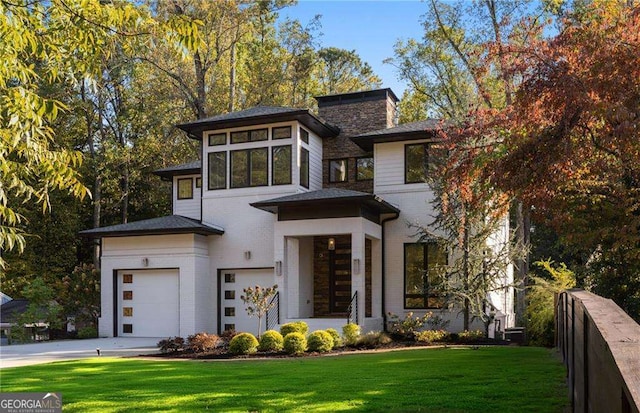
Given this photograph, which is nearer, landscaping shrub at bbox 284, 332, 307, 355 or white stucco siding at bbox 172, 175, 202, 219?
landscaping shrub at bbox 284, 332, 307, 355

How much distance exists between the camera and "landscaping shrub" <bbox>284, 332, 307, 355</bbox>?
14484 millimetres

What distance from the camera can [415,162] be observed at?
2023 centimetres

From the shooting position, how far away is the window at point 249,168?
21.2 m

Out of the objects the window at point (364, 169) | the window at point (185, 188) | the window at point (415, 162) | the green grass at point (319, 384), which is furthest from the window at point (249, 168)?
the green grass at point (319, 384)

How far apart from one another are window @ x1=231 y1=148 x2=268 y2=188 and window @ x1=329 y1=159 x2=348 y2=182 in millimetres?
2649

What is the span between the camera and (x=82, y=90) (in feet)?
100

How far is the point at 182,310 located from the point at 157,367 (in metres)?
8.91

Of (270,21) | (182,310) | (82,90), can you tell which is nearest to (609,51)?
(182,310)

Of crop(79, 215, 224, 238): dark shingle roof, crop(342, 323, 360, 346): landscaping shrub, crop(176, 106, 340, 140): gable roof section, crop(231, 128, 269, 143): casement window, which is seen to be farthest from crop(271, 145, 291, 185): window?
crop(342, 323, 360, 346): landscaping shrub

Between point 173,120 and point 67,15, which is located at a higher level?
point 173,120

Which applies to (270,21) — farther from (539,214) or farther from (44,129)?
(44,129)

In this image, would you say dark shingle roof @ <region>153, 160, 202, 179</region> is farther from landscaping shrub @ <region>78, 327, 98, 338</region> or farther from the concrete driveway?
the concrete driveway

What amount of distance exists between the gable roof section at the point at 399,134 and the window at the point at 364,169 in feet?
3.08

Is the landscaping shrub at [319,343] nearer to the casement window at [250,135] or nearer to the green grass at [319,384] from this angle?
the green grass at [319,384]
